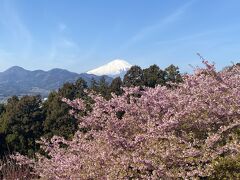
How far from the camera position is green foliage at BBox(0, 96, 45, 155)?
2530cm

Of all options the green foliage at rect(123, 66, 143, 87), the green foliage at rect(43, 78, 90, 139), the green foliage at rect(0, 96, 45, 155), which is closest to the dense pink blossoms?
the green foliage at rect(43, 78, 90, 139)

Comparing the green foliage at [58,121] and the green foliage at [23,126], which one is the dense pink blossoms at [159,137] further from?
the green foliage at [23,126]

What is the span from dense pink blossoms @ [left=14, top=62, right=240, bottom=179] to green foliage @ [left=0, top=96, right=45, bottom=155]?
16642 millimetres

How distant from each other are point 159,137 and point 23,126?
64.0 ft

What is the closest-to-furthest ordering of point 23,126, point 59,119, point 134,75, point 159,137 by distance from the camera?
point 159,137
point 59,119
point 23,126
point 134,75

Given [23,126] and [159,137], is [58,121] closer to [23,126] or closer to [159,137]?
[23,126]

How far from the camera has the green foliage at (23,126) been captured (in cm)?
2530

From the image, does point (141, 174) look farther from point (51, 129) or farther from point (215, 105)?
point (51, 129)

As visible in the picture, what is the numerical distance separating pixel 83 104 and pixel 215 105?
2.84m

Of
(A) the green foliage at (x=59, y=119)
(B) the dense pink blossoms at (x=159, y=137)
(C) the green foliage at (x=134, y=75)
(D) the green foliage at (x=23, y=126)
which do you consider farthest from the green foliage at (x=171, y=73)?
(B) the dense pink blossoms at (x=159, y=137)

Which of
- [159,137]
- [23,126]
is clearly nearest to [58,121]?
[23,126]

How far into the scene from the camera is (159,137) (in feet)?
23.2

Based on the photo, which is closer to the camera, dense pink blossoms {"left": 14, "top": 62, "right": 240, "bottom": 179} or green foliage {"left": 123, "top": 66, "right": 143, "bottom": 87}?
dense pink blossoms {"left": 14, "top": 62, "right": 240, "bottom": 179}

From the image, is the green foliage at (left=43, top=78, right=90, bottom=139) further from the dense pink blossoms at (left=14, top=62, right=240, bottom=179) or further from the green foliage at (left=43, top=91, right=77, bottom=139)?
the dense pink blossoms at (left=14, top=62, right=240, bottom=179)
